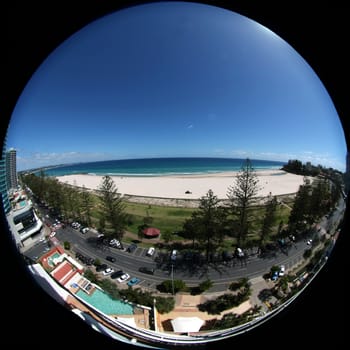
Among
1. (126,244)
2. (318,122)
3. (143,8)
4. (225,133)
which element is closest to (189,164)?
(225,133)

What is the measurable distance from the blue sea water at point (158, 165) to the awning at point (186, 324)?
3.13 ft

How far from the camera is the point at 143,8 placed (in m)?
1.24

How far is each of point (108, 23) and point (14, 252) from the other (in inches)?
64.3

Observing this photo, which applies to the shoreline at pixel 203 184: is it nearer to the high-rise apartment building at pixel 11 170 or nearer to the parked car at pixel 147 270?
the high-rise apartment building at pixel 11 170

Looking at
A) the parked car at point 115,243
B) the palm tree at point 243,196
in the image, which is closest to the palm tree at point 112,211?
the parked car at point 115,243

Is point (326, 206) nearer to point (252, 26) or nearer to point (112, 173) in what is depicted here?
point (252, 26)

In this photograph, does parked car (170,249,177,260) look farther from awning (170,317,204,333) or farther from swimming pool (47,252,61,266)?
swimming pool (47,252,61,266)

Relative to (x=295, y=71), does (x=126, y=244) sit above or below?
below

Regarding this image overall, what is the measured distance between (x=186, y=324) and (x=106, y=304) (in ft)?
1.65

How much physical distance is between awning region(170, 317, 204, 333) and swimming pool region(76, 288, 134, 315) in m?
0.29

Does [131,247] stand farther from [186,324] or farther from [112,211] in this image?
[186,324]

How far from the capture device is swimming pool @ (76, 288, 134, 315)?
115 centimetres

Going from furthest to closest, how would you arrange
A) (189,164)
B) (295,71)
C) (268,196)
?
(189,164) < (268,196) < (295,71)

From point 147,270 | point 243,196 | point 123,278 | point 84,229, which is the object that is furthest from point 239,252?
point 84,229
